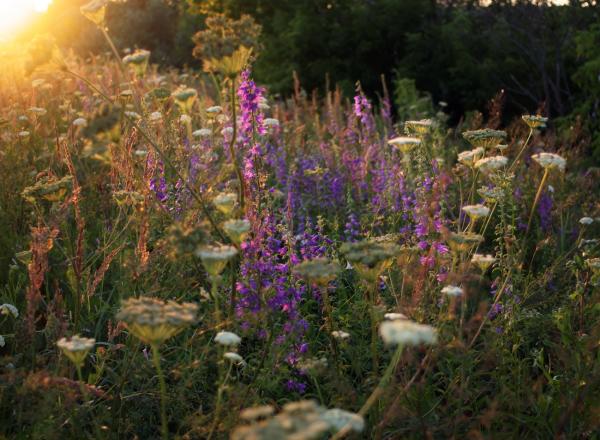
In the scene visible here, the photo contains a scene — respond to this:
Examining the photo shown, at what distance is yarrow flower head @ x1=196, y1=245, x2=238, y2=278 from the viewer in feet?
6.71

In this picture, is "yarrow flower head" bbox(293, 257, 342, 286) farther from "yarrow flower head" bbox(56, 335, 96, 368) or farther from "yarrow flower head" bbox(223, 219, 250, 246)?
"yarrow flower head" bbox(56, 335, 96, 368)

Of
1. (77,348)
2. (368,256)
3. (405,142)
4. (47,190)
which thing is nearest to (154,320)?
(77,348)

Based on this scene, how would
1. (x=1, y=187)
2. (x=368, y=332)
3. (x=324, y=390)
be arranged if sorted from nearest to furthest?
1. (x=324, y=390)
2. (x=368, y=332)
3. (x=1, y=187)

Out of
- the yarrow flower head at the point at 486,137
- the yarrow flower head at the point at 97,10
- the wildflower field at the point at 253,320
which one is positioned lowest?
the wildflower field at the point at 253,320

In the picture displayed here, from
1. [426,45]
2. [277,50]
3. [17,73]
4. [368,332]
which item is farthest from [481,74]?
[368,332]

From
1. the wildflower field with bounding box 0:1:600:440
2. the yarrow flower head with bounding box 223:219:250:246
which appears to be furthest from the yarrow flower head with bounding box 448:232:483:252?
the yarrow flower head with bounding box 223:219:250:246

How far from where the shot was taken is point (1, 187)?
4.21 metres

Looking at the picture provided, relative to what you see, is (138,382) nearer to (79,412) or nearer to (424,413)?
(79,412)

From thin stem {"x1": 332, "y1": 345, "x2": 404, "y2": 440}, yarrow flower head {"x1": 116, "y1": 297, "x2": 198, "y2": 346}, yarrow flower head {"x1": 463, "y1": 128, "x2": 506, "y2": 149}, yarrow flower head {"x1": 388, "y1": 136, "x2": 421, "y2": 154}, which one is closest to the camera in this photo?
thin stem {"x1": 332, "y1": 345, "x2": 404, "y2": 440}

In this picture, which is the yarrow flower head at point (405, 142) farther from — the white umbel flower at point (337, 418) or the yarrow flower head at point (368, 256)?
the white umbel flower at point (337, 418)

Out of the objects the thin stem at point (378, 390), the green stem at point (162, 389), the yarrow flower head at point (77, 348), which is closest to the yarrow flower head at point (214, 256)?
the green stem at point (162, 389)

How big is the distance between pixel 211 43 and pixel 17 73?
6.21 m

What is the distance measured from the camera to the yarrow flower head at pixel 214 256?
205 cm

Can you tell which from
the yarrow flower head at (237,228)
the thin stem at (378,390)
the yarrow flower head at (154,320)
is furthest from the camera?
the yarrow flower head at (237,228)
